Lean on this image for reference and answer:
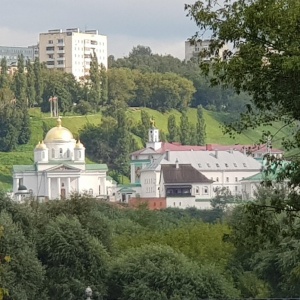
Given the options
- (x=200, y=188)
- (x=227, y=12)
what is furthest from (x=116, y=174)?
(x=227, y=12)

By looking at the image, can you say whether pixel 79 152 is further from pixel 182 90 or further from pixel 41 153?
pixel 182 90

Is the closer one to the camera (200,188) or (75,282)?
(75,282)

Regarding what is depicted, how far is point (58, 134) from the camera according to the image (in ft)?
477

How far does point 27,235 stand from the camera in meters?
46.5

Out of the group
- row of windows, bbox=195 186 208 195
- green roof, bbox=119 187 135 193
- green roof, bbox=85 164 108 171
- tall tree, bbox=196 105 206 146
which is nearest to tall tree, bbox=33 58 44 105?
green roof, bbox=85 164 108 171

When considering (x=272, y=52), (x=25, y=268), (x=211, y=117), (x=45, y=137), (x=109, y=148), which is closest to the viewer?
(x=272, y=52)

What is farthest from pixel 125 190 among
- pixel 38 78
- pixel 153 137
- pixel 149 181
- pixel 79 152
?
pixel 38 78

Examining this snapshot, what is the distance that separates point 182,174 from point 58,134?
553 inches

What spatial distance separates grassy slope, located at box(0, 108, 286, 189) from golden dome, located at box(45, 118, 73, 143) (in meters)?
5.00

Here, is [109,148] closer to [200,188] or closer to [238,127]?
[200,188]

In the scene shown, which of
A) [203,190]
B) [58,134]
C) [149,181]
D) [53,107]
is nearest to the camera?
[58,134]

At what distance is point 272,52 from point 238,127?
104 cm

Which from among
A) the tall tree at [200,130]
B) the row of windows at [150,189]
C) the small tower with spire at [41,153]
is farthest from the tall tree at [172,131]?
the small tower with spire at [41,153]

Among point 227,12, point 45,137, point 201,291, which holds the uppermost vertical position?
point 45,137
